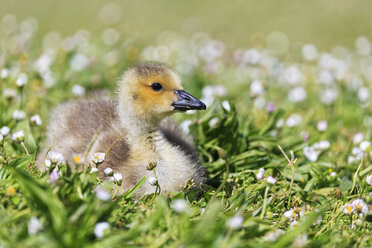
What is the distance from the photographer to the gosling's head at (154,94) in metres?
3.32

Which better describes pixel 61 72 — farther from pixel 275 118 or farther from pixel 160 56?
pixel 275 118

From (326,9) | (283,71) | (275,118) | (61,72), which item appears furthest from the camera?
(326,9)

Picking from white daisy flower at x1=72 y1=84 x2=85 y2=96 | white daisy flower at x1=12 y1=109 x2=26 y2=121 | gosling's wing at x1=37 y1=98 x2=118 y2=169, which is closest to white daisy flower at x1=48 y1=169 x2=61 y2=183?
gosling's wing at x1=37 y1=98 x2=118 y2=169

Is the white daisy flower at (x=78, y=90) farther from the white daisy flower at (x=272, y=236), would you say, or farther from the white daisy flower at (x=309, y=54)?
the white daisy flower at (x=309, y=54)

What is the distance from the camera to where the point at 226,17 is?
30.8ft

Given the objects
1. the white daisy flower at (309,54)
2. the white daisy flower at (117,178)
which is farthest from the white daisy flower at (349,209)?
the white daisy flower at (309,54)

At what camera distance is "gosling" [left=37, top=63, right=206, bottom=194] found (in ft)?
10.4

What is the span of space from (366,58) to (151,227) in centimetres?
568

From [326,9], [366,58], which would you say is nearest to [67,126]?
[366,58]

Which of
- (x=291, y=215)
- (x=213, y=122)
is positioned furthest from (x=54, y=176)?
(x=213, y=122)

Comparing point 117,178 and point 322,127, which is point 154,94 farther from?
point 322,127

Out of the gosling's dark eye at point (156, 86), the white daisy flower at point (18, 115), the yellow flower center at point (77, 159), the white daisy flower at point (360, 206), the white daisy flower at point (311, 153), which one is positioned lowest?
the white daisy flower at point (311, 153)

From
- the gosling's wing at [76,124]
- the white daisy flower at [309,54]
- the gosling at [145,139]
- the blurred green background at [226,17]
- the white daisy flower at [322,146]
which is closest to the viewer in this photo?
the gosling at [145,139]

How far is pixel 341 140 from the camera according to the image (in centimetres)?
457
